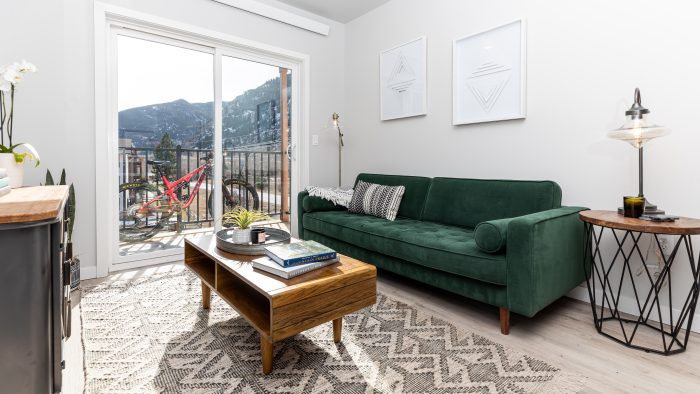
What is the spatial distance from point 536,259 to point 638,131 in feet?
2.85

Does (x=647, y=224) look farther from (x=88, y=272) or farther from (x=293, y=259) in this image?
(x=88, y=272)

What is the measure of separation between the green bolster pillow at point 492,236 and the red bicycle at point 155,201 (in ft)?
8.30

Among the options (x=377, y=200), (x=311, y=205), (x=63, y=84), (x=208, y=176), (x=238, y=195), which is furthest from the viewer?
(x=238, y=195)

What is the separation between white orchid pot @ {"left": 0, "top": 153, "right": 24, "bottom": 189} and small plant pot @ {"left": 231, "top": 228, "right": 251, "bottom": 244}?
102cm

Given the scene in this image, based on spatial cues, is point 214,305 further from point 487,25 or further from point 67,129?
point 487,25

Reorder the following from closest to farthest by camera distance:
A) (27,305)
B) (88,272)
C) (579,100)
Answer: (27,305) < (579,100) < (88,272)

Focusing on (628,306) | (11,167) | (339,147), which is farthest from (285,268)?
(339,147)

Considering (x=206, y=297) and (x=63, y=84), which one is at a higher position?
(x=63, y=84)

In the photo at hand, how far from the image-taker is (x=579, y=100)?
233cm

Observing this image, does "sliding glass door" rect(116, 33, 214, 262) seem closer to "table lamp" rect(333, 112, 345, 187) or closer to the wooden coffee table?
"table lamp" rect(333, 112, 345, 187)

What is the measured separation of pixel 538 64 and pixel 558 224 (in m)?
1.23

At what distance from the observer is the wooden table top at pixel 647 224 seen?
1561 mm

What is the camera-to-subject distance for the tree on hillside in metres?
3.21

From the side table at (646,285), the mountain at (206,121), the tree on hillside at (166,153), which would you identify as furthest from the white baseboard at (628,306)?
the tree on hillside at (166,153)
